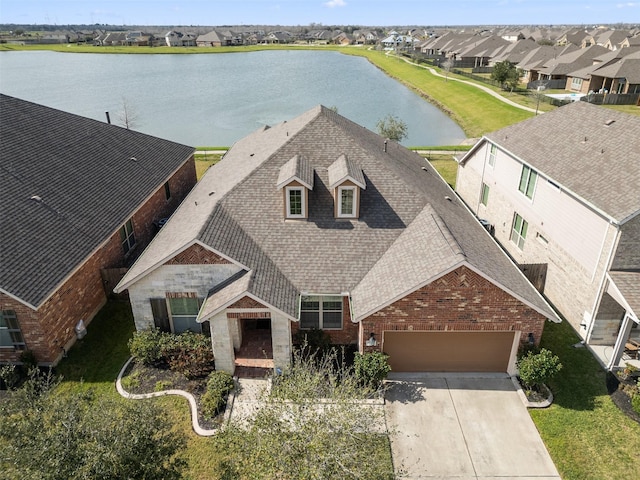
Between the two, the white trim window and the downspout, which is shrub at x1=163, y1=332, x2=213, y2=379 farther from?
the downspout

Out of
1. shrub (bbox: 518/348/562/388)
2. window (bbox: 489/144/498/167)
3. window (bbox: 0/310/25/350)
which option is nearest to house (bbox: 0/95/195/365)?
window (bbox: 0/310/25/350)

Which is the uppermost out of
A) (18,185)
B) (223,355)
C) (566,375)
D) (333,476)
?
(18,185)

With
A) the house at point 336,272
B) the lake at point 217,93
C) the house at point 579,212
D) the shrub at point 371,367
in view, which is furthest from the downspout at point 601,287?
the lake at point 217,93

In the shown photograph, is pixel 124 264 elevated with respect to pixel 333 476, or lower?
lower

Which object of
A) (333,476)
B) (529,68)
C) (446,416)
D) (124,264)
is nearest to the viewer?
(333,476)

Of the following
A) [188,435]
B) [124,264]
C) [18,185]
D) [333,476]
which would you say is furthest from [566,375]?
[18,185]

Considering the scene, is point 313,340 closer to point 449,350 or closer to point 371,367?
point 371,367

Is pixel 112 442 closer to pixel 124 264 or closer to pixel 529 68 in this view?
pixel 124 264
